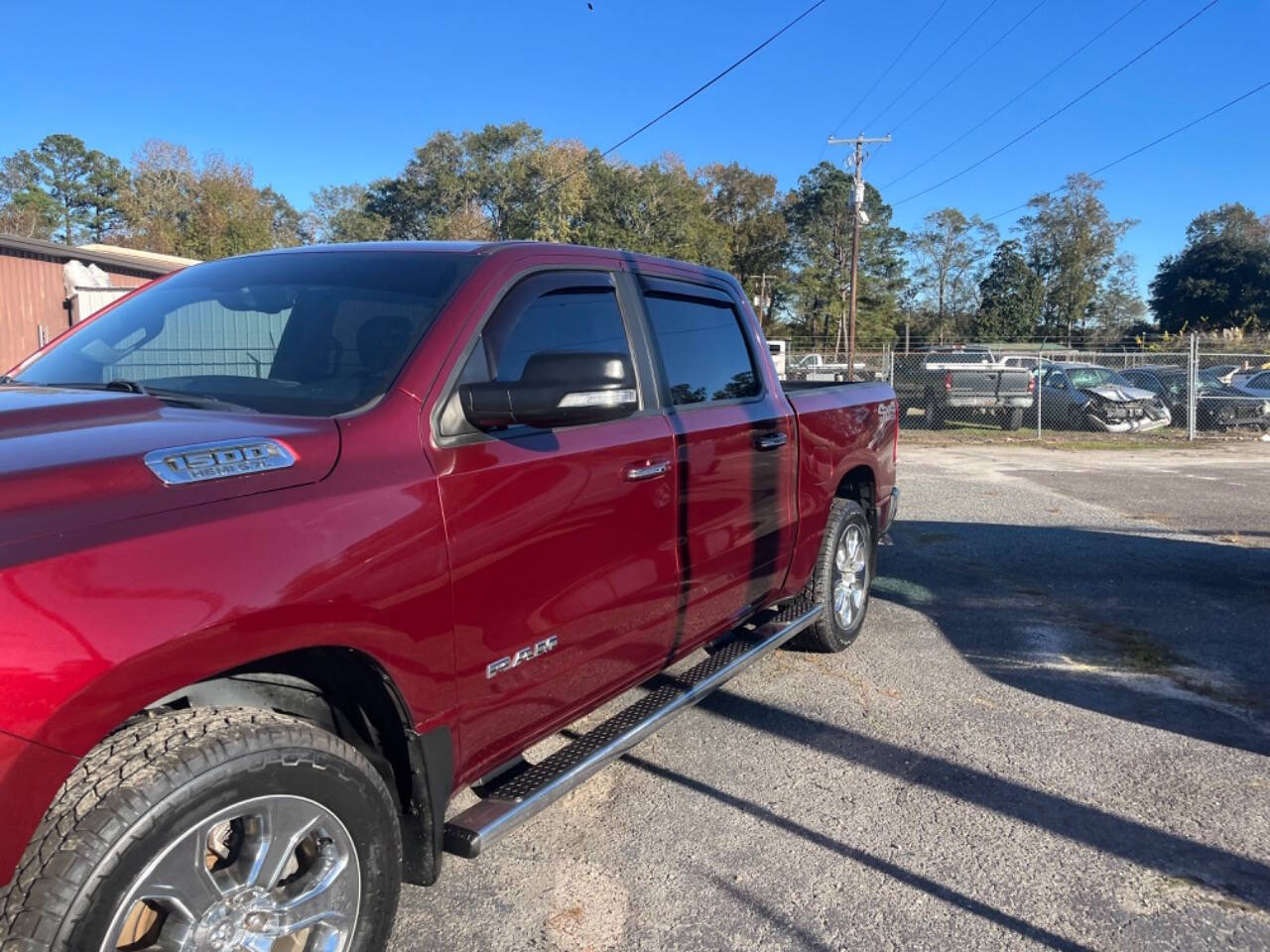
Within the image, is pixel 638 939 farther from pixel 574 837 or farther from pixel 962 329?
pixel 962 329

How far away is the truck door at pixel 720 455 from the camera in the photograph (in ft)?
11.1

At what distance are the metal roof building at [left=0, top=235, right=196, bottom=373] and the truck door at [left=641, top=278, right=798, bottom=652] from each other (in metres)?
14.2

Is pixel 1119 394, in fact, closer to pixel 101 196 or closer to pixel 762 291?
pixel 762 291

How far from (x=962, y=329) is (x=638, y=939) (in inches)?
3334

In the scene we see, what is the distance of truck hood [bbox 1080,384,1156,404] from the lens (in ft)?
63.4

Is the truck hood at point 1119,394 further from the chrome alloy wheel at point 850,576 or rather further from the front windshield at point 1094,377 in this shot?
the chrome alloy wheel at point 850,576

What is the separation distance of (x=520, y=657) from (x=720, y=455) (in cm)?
132

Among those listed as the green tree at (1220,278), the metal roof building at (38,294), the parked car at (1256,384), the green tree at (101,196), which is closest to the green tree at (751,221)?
the green tree at (1220,278)

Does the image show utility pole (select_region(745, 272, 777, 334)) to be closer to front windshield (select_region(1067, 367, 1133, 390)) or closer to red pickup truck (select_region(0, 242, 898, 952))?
front windshield (select_region(1067, 367, 1133, 390))

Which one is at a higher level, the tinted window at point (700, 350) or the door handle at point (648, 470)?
the tinted window at point (700, 350)

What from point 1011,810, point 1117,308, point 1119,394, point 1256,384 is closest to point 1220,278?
point 1117,308

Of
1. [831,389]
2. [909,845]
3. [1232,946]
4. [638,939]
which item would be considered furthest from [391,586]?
[831,389]

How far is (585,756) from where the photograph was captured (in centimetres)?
283

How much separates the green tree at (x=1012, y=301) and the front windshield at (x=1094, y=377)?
5815 cm
